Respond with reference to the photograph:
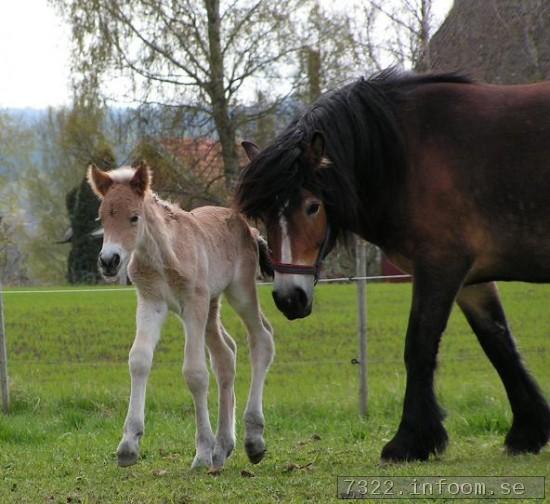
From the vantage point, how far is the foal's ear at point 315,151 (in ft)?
20.4

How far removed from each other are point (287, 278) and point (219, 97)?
18.8 metres

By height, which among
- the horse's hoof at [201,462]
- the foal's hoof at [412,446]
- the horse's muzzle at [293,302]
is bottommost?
the horse's hoof at [201,462]

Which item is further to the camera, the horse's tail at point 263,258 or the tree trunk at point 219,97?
the tree trunk at point 219,97

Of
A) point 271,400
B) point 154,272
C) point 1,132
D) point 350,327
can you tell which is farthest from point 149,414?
A: point 1,132

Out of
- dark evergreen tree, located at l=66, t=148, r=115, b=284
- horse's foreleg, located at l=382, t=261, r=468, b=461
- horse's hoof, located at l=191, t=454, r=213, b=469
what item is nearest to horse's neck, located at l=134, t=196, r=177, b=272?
horse's hoof, located at l=191, t=454, r=213, b=469

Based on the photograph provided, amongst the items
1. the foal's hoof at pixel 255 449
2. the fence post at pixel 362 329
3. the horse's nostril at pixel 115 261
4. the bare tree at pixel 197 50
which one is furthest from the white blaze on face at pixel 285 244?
the bare tree at pixel 197 50

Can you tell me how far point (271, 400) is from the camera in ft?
35.7

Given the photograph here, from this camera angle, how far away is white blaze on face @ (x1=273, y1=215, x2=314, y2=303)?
5.99 meters

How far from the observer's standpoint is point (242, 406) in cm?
1089

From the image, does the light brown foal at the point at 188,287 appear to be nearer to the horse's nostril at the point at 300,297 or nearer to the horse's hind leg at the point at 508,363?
the horse's nostril at the point at 300,297

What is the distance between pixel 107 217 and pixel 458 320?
1331 cm

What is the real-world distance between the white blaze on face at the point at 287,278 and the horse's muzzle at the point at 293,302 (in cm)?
2

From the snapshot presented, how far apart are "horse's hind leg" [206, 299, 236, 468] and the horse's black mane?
1006 millimetres

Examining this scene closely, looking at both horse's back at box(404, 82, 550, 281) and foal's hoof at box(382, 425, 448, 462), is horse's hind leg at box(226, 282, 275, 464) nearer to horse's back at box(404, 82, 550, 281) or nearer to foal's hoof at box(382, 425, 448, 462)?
foal's hoof at box(382, 425, 448, 462)
